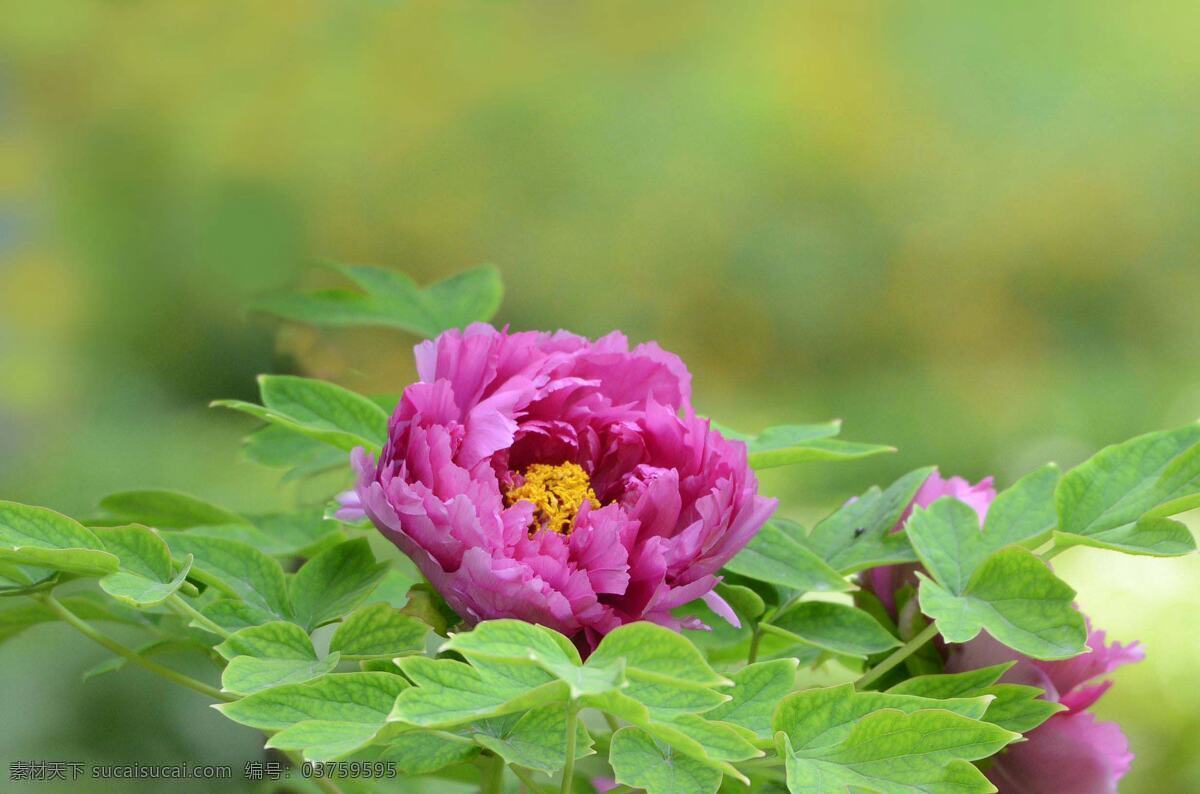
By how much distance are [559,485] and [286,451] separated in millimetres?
108

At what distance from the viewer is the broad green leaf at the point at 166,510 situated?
34 cm

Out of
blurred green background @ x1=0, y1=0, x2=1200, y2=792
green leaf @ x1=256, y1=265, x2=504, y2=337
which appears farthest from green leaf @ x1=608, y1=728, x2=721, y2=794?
blurred green background @ x1=0, y1=0, x2=1200, y2=792

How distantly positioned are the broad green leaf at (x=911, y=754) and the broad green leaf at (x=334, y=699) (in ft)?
0.23

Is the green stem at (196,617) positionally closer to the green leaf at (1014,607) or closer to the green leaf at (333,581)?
the green leaf at (333,581)

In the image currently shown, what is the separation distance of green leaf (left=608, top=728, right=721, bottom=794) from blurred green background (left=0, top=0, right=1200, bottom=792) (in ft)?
4.09

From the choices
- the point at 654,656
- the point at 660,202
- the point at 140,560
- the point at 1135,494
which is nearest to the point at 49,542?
the point at 140,560

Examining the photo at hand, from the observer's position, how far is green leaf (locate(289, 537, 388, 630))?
0.27 metres

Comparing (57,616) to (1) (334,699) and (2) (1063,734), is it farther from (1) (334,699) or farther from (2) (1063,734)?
(2) (1063,734)

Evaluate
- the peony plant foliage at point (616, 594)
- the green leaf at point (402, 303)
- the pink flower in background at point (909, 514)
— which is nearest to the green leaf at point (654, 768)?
the peony plant foliage at point (616, 594)

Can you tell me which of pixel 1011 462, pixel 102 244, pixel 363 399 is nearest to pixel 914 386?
pixel 1011 462

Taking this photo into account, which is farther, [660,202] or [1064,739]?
[660,202]

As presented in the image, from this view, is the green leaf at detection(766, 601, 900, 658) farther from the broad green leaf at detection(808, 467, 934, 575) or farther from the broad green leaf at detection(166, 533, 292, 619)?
the broad green leaf at detection(166, 533, 292, 619)

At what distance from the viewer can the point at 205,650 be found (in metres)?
0.29

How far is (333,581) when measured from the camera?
28cm
